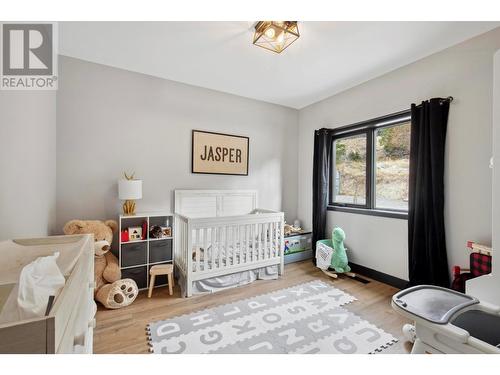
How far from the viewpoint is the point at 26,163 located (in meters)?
1.52

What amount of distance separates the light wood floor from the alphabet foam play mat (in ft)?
0.28

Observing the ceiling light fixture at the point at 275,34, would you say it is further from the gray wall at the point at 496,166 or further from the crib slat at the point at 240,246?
the crib slat at the point at 240,246

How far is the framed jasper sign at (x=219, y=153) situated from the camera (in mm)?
2910

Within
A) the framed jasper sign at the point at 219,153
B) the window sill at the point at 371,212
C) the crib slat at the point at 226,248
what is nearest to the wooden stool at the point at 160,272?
the crib slat at the point at 226,248

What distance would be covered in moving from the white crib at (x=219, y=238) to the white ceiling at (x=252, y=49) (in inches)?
57.9

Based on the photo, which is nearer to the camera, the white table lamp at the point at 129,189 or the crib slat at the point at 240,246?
the white table lamp at the point at 129,189

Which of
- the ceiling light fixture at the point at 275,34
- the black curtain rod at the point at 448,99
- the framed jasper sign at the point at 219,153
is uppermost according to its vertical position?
the ceiling light fixture at the point at 275,34

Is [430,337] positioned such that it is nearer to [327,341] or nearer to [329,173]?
[327,341]

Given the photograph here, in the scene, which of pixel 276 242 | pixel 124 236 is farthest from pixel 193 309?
pixel 276 242

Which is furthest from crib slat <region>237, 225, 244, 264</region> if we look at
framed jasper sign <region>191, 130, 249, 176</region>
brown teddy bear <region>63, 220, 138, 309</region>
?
brown teddy bear <region>63, 220, 138, 309</region>

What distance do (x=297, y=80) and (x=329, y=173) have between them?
4.58 feet

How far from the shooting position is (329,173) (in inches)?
131

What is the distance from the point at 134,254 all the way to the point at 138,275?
24 cm

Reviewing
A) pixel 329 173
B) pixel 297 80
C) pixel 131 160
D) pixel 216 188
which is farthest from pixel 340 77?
pixel 131 160
